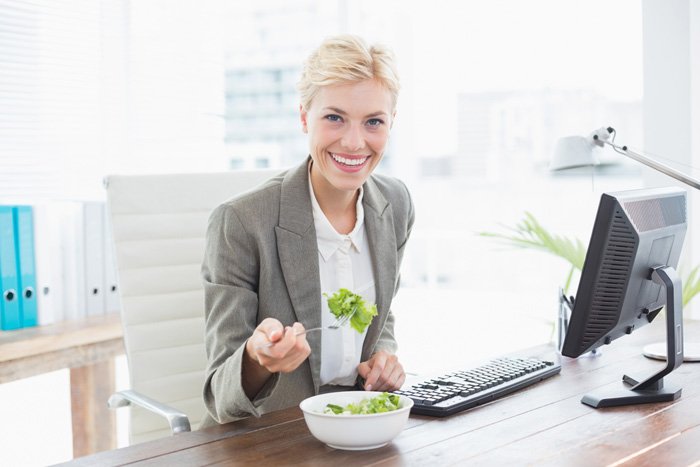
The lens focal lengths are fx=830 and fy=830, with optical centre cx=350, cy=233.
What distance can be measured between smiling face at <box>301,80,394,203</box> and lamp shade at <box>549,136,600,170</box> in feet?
2.17

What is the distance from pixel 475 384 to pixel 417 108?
3942mm

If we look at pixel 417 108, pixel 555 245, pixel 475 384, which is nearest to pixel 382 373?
pixel 475 384

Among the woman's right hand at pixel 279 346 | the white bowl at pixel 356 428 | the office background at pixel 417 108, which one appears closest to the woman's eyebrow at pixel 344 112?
the woman's right hand at pixel 279 346

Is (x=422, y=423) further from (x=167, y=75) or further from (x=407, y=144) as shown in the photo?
(x=407, y=144)

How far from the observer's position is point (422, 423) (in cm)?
147

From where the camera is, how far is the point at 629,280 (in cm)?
152

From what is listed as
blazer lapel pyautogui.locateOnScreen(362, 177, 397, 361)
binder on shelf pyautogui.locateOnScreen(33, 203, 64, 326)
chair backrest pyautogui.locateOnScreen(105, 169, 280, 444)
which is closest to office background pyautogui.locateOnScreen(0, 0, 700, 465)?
binder on shelf pyautogui.locateOnScreen(33, 203, 64, 326)

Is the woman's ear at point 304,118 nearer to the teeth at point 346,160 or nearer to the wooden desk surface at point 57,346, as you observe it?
the teeth at point 346,160

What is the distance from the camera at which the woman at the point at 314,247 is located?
1.67 meters

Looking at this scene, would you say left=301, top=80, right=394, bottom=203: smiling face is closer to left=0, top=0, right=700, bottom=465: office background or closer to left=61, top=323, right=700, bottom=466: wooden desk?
left=61, top=323, right=700, bottom=466: wooden desk

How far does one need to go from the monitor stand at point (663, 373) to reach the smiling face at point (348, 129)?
617 millimetres

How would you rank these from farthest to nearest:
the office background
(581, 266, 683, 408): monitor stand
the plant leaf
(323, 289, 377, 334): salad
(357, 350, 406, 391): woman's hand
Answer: the plant leaf → the office background → (357, 350, 406, 391): woman's hand → (581, 266, 683, 408): monitor stand → (323, 289, 377, 334): salad

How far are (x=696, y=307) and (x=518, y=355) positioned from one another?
1635 mm

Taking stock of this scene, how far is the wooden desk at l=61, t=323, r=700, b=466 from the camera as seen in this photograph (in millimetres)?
1271
